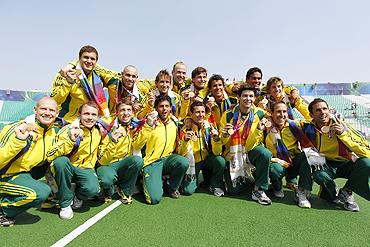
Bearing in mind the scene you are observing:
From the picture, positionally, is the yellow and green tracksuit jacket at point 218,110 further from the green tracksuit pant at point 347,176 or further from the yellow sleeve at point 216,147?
the green tracksuit pant at point 347,176

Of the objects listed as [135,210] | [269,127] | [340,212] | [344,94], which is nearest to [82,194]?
[135,210]

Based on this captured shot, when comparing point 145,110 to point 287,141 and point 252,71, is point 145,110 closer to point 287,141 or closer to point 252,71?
point 252,71

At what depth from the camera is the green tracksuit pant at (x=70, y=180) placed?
3.44 meters

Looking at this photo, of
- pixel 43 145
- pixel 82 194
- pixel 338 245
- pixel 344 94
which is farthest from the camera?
pixel 344 94

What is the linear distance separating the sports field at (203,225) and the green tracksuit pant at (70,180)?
224 mm

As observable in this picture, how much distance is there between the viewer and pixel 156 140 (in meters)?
4.29

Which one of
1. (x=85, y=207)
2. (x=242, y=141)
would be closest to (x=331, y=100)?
(x=242, y=141)

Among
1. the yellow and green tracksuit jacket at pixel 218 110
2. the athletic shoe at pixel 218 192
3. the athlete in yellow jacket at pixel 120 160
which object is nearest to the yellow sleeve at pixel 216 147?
the athletic shoe at pixel 218 192

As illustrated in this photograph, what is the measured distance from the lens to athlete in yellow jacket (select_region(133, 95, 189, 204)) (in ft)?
13.6

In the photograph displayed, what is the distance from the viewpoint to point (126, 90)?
485 centimetres

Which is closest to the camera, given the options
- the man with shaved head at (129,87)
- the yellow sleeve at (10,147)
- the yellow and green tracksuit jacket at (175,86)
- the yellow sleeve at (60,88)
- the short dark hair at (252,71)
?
the yellow sleeve at (10,147)

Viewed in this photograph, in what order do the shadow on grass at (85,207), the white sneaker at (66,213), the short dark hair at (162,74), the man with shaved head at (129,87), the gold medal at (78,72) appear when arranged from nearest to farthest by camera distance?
the white sneaker at (66,213)
the shadow on grass at (85,207)
the gold medal at (78,72)
the man with shaved head at (129,87)
the short dark hair at (162,74)

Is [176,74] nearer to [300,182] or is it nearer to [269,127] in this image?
[269,127]

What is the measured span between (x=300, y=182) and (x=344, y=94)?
17.2 m
